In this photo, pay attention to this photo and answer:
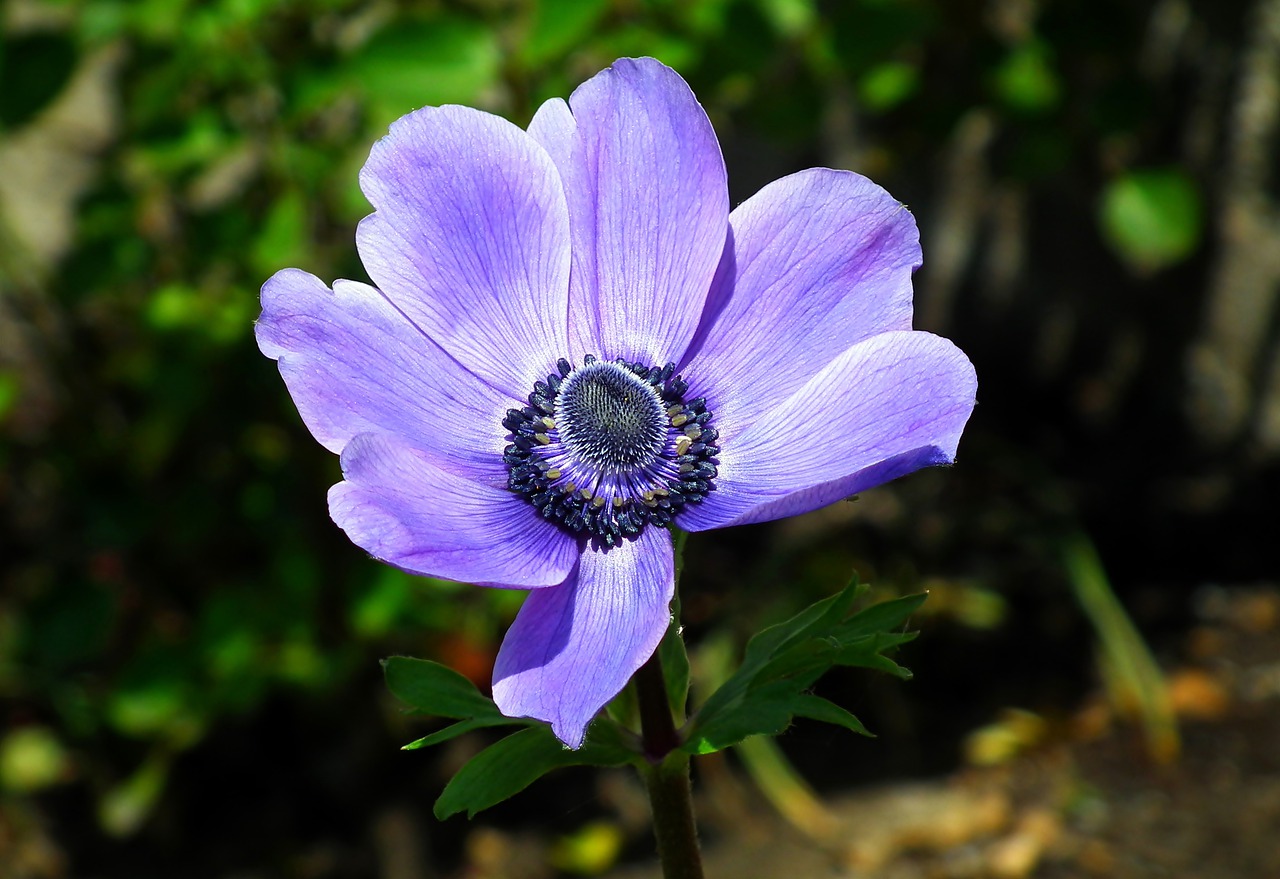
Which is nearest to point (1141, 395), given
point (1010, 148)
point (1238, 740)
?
point (1010, 148)

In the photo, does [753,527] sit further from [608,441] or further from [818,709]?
[818,709]

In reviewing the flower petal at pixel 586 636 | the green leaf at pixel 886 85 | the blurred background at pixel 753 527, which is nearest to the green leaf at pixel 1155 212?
the blurred background at pixel 753 527

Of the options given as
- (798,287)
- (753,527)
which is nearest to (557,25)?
(798,287)

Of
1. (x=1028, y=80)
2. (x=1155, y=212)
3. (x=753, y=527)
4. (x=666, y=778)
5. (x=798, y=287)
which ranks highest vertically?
(x=798, y=287)

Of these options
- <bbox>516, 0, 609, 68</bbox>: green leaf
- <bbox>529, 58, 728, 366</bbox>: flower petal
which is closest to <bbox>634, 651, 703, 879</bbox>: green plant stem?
<bbox>529, 58, 728, 366</bbox>: flower petal

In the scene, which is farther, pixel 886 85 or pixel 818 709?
pixel 886 85

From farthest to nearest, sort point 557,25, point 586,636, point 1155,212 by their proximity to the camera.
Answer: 1. point 1155,212
2. point 557,25
3. point 586,636

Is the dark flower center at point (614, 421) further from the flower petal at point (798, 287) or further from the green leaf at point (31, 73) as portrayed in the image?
the green leaf at point (31, 73)
